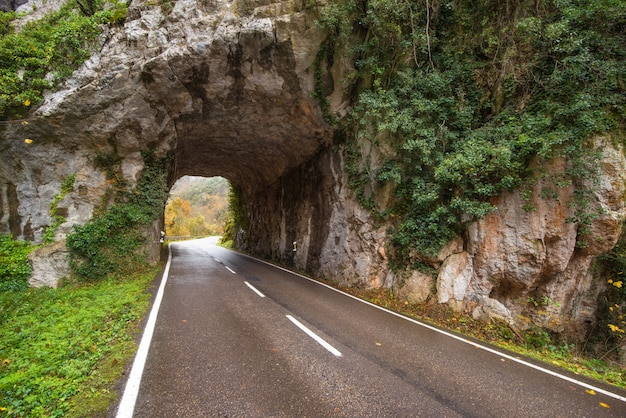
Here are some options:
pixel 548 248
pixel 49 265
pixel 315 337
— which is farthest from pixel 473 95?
pixel 49 265

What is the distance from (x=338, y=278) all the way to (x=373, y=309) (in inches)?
144

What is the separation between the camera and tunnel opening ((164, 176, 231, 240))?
4550 cm

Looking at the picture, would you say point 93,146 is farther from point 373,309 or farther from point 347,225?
point 373,309

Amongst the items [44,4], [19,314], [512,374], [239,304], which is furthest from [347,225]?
[44,4]

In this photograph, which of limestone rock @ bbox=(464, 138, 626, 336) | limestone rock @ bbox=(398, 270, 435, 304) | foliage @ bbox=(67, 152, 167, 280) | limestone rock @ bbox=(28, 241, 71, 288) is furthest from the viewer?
foliage @ bbox=(67, 152, 167, 280)

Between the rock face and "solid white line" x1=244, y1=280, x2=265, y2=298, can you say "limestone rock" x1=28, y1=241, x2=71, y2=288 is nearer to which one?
the rock face

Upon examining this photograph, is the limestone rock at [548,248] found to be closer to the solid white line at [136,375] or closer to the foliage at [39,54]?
the solid white line at [136,375]

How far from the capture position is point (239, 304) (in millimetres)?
6758

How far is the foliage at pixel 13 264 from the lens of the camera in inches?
312

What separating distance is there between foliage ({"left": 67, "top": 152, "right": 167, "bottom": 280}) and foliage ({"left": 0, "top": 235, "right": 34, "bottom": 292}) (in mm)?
1096

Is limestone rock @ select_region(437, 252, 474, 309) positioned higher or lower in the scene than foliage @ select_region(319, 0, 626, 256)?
lower

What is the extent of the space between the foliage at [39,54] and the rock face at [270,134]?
1.15 ft

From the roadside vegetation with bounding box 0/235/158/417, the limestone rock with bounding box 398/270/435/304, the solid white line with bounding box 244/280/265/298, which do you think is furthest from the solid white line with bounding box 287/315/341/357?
the limestone rock with bounding box 398/270/435/304

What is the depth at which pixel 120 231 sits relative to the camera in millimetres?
10242
